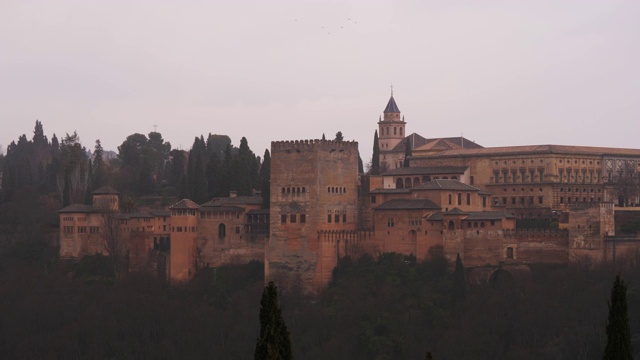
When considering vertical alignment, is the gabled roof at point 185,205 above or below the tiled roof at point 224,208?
above

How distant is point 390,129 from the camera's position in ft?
307

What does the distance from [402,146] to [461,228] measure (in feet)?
79.8

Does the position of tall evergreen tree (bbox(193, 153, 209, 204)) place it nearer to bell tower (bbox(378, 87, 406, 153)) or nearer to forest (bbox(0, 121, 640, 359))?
forest (bbox(0, 121, 640, 359))

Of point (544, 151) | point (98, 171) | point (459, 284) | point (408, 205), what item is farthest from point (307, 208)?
point (98, 171)

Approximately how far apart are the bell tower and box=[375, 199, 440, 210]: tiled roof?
28.2 meters

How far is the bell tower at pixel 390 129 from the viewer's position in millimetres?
92812

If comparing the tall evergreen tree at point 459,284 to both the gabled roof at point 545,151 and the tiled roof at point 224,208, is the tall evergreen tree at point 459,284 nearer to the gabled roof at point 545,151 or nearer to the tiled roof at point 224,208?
the tiled roof at point 224,208

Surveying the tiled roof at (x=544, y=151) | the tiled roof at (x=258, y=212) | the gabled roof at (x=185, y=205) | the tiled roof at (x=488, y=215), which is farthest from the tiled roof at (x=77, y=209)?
the tiled roof at (x=488, y=215)

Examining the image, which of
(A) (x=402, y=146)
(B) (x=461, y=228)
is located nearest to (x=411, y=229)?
(B) (x=461, y=228)

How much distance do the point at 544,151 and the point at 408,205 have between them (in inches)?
464

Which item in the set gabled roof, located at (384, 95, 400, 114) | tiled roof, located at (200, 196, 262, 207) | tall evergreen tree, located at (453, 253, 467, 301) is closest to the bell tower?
gabled roof, located at (384, 95, 400, 114)

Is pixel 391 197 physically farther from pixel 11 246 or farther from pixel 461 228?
pixel 11 246

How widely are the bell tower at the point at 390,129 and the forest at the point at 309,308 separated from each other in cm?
1833

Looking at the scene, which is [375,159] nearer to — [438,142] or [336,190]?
[438,142]
